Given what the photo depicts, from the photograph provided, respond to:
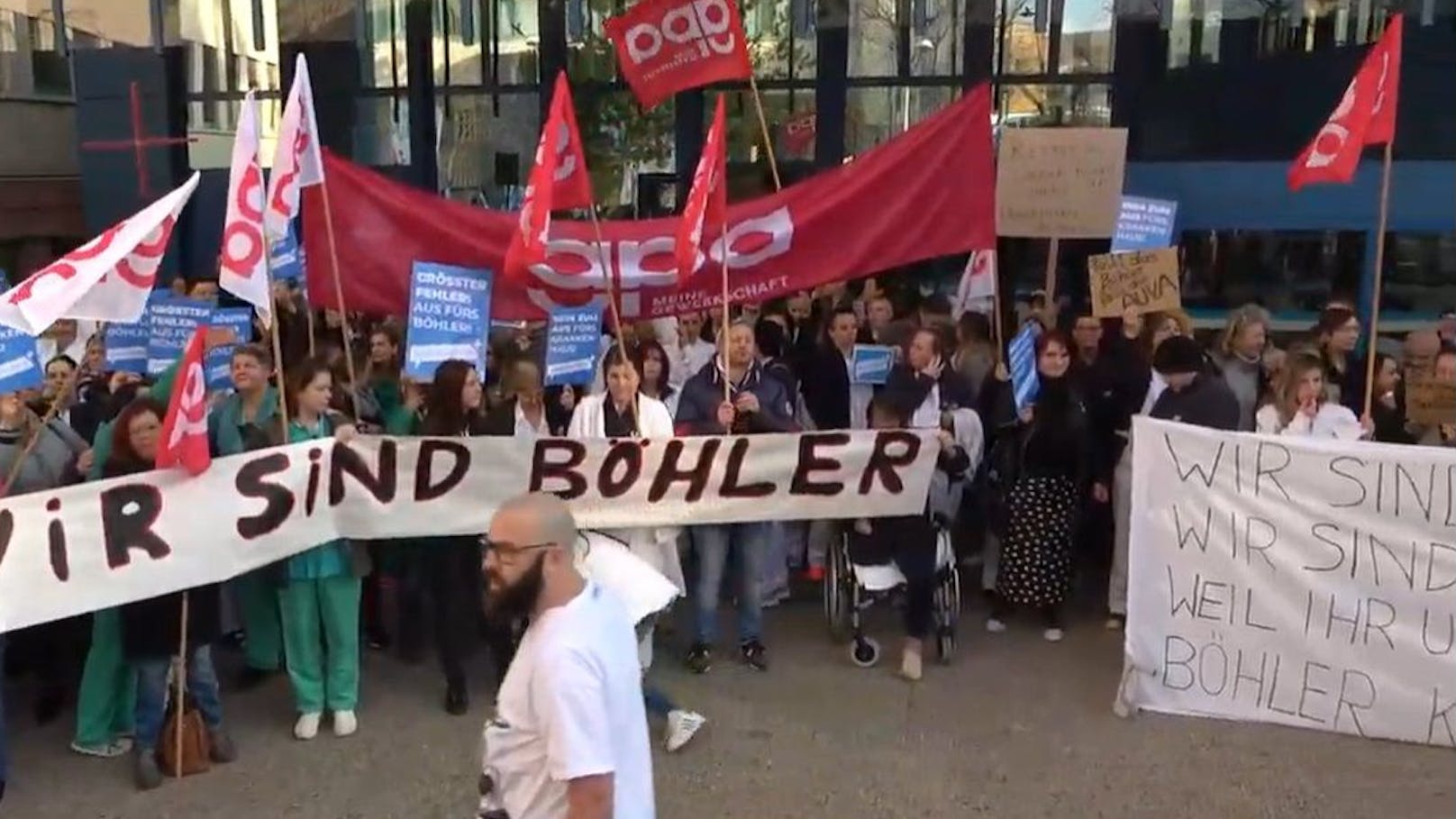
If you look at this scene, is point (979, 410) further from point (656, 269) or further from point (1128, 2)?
point (1128, 2)

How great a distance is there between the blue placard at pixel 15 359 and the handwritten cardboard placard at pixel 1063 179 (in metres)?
6.15

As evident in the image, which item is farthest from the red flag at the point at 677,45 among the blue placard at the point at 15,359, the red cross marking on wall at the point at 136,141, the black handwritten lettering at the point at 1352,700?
the red cross marking on wall at the point at 136,141

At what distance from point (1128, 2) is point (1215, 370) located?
7.95 metres

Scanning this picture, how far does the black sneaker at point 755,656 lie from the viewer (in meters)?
6.60

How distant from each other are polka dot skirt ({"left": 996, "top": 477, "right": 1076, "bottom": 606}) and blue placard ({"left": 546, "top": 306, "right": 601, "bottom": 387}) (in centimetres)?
221

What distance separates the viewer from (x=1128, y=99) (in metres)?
14.1

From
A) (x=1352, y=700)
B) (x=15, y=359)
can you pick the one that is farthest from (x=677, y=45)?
(x=1352, y=700)

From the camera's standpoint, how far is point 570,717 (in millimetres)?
2768

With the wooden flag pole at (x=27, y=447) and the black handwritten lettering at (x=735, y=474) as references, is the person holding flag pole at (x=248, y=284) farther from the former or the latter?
the black handwritten lettering at (x=735, y=474)

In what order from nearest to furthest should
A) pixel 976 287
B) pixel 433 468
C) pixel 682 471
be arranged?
pixel 433 468
pixel 682 471
pixel 976 287

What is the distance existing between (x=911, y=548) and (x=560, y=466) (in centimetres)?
164

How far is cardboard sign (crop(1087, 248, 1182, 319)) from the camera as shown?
7.87m

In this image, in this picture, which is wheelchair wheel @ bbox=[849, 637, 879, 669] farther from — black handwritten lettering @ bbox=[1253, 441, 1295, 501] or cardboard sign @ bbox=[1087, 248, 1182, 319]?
cardboard sign @ bbox=[1087, 248, 1182, 319]

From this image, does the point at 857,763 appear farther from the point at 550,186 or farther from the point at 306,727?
the point at 550,186
